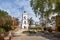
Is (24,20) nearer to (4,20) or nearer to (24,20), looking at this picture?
(24,20)

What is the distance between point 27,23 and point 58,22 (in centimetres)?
5625

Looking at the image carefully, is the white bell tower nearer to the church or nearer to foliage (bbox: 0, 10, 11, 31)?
the church

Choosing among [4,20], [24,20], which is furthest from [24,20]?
[4,20]

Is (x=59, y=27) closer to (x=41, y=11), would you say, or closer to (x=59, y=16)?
(x=59, y=16)

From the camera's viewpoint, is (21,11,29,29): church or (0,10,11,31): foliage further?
(21,11,29,29): church

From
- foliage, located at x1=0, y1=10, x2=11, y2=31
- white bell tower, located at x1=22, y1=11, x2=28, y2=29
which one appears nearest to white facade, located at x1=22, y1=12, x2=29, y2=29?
white bell tower, located at x1=22, y1=11, x2=28, y2=29

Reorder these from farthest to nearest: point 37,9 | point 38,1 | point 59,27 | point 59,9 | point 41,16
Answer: point 41,16 → point 37,9 → point 38,1 → point 59,27 → point 59,9

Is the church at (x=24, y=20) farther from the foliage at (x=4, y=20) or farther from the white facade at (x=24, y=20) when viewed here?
the foliage at (x=4, y=20)

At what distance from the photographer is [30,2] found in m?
39.1

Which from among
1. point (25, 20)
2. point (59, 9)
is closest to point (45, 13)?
point (59, 9)

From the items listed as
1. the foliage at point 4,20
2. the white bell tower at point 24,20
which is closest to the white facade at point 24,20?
the white bell tower at point 24,20

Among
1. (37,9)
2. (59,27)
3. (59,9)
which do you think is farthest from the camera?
(37,9)

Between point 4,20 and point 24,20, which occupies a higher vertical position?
point 4,20

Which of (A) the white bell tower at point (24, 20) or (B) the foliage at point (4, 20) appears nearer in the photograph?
(B) the foliage at point (4, 20)
